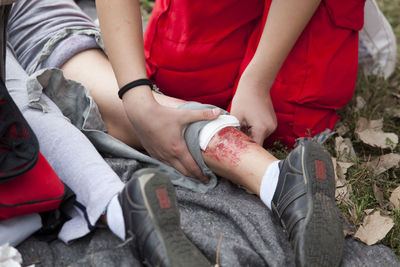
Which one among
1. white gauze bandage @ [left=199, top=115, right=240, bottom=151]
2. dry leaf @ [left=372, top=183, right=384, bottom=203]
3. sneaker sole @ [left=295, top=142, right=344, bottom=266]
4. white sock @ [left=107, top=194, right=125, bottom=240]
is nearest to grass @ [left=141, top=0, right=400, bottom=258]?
dry leaf @ [left=372, top=183, right=384, bottom=203]

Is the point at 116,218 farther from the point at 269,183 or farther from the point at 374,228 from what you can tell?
the point at 374,228

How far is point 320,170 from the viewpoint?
120cm

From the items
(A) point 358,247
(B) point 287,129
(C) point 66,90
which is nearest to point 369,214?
(A) point 358,247

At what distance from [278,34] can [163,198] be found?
2.33 ft

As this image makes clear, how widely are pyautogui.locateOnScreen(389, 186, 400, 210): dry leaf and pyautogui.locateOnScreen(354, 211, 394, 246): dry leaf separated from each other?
0.12 metres

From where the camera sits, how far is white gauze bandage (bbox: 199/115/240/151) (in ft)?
4.63

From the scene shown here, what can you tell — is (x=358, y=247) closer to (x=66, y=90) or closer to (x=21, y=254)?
(x=21, y=254)

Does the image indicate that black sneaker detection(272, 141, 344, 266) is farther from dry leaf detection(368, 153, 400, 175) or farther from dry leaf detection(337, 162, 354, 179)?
dry leaf detection(368, 153, 400, 175)

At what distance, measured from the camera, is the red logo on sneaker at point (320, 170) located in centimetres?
120

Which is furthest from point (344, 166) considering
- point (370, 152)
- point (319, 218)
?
point (319, 218)

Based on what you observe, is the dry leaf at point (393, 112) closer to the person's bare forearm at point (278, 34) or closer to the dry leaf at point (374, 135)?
the dry leaf at point (374, 135)

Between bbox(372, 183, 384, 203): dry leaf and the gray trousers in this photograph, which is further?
bbox(372, 183, 384, 203): dry leaf

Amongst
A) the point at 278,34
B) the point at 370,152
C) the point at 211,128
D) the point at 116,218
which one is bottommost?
the point at 370,152

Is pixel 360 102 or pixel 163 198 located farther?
pixel 360 102
